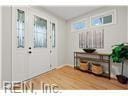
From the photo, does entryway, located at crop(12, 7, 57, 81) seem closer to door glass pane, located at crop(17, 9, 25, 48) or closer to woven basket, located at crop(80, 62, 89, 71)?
door glass pane, located at crop(17, 9, 25, 48)

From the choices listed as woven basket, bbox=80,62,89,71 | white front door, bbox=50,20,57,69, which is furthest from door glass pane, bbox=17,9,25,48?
woven basket, bbox=80,62,89,71

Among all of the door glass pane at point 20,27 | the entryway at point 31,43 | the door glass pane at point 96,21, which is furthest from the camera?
the door glass pane at point 96,21

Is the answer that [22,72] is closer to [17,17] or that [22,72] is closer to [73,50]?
[17,17]

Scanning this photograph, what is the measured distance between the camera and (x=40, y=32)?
404 cm

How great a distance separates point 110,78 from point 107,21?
6.16ft

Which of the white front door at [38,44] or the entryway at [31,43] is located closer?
the entryway at [31,43]

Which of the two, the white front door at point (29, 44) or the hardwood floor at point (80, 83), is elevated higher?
the white front door at point (29, 44)

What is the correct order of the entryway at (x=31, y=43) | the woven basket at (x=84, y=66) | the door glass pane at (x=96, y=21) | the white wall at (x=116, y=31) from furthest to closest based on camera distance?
the woven basket at (x=84, y=66), the door glass pane at (x=96, y=21), the white wall at (x=116, y=31), the entryway at (x=31, y=43)

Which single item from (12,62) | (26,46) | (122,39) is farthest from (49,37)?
(122,39)

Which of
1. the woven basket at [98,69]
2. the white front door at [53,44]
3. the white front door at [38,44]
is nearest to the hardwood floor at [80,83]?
the woven basket at [98,69]

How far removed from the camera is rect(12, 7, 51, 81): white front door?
9.21ft

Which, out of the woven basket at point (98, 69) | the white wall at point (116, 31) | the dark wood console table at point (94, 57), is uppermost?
the white wall at point (116, 31)

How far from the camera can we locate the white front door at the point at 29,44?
9.21 ft

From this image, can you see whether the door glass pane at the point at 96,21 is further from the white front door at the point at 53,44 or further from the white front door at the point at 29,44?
the white front door at the point at 29,44
